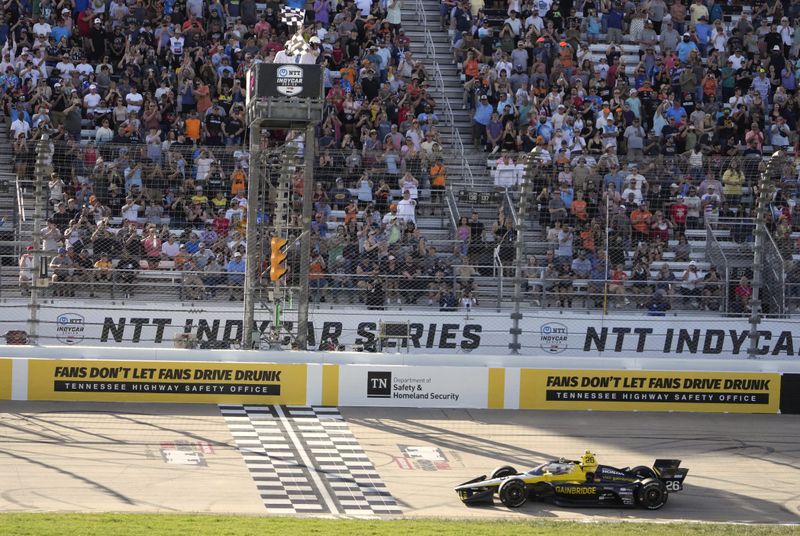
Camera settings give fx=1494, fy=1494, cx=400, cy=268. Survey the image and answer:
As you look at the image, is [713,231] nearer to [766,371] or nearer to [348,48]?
[766,371]

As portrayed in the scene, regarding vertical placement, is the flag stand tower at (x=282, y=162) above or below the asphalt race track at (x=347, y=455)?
above

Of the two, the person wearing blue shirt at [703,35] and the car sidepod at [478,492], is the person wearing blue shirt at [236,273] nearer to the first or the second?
the car sidepod at [478,492]

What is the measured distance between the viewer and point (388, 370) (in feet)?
71.3

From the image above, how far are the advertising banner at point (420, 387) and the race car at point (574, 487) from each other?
4462mm

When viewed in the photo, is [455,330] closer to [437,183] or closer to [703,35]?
[437,183]

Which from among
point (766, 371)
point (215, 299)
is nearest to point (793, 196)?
point (766, 371)

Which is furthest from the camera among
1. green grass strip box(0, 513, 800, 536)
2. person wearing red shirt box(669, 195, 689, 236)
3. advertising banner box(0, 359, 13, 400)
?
person wearing red shirt box(669, 195, 689, 236)

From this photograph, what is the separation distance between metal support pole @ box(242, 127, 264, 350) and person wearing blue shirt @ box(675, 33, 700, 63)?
1298 cm

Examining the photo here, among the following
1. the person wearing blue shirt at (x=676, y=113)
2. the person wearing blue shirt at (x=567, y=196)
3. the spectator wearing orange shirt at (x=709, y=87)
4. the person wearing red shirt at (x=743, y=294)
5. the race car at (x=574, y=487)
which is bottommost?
the race car at (x=574, y=487)

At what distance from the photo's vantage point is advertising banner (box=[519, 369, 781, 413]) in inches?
861

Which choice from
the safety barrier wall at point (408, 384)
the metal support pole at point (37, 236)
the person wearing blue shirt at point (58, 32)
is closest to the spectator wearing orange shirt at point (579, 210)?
the safety barrier wall at point (408, 384)

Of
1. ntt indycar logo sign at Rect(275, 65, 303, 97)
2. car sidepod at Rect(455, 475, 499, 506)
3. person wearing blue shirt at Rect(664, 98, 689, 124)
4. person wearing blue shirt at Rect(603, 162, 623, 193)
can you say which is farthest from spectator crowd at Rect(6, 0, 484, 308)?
car sidepod at Rect(455, 475, 499, 506)

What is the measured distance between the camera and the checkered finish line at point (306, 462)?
56.7ft

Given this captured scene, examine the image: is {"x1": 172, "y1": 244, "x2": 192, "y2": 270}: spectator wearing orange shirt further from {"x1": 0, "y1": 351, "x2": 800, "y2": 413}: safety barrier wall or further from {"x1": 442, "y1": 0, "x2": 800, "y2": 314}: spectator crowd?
{"x1": 442, "y1": 0, "x2": 800, "y2": 314}: spectator crowd
